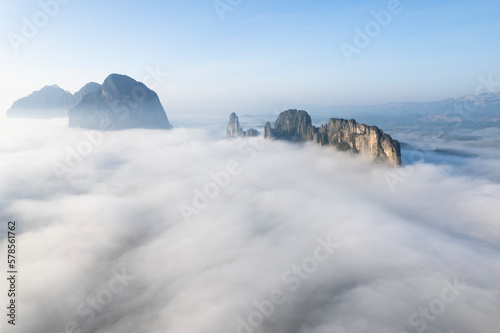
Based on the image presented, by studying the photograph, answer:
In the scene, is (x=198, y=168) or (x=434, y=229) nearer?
(x=434, y=229)

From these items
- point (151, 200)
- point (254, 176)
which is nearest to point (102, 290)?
point (151, 200)

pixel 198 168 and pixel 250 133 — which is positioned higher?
pixel 250 133

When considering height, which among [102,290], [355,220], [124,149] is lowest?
[102,290]

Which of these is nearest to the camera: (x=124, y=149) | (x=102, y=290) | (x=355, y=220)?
(x=102, y=290)

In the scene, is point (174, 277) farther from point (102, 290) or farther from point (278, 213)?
point (278, 213)

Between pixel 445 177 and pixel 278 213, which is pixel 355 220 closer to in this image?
pixel 278 213

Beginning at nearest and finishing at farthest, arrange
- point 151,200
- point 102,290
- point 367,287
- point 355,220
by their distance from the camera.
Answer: point 367,287 < point 102,290 < point 355,220 < point 151,200
